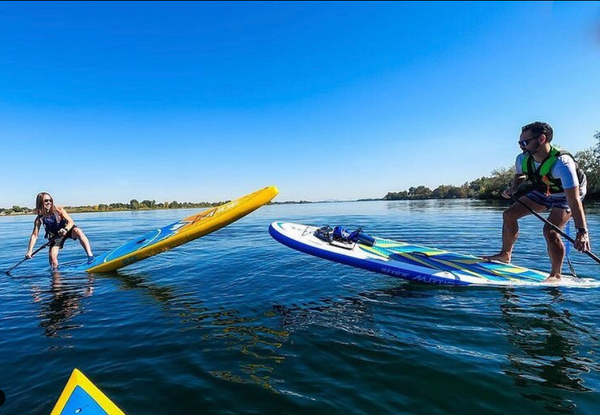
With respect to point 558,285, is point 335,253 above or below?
above

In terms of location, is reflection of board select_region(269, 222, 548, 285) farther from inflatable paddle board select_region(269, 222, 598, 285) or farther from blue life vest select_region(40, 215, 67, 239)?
blue life vest select_region(40, 215, 67, 239)

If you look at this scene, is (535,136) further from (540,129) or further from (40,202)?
(40,202)

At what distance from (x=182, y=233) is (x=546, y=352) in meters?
6.97

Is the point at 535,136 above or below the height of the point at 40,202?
above

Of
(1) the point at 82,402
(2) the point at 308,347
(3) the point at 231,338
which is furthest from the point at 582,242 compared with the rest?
(1) the point at 82,402

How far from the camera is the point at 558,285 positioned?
18.7 feet

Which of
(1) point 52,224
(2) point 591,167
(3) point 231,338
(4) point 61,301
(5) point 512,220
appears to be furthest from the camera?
(2) point 591,167

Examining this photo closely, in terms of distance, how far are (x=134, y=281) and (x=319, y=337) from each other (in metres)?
5.58

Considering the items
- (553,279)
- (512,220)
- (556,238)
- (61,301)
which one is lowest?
(61,301)

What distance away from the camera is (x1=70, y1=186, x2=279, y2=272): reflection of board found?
7.18 meters

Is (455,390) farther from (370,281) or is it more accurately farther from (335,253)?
(370,281)

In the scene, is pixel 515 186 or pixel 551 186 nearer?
pixel 551 186

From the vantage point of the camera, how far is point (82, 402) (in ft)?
7.72

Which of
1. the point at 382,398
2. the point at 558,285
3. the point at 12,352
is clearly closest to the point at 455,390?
the point at 382,398
